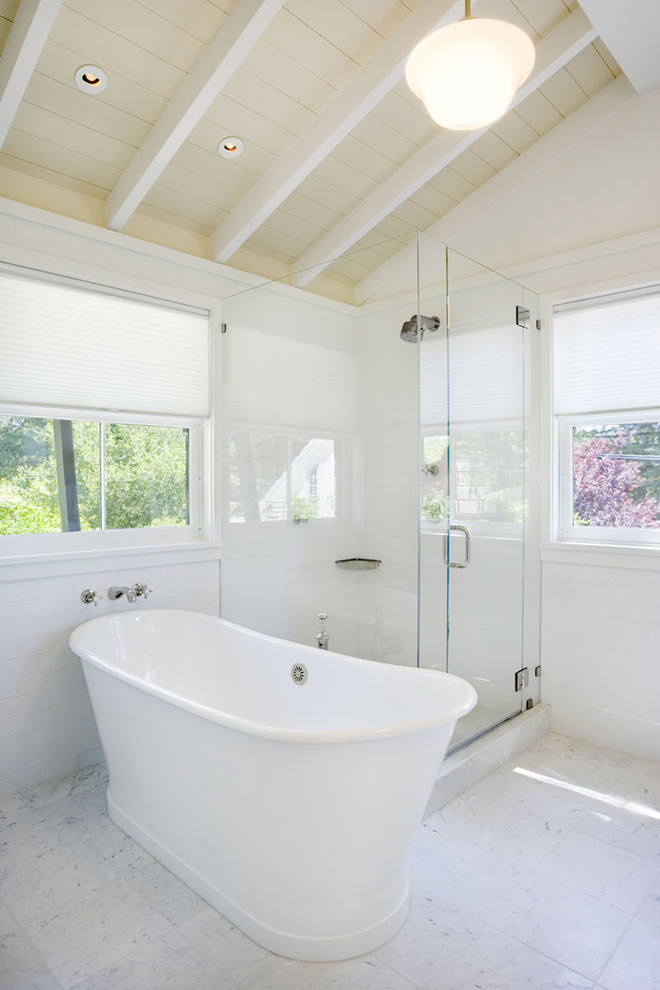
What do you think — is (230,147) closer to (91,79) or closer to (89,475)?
(91,79)

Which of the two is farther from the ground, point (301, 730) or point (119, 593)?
point (119, 593)

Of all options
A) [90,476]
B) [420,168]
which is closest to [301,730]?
[90,476]

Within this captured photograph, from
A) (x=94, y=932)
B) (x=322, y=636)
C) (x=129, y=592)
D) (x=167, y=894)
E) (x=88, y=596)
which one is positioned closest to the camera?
(x=94, y=932)

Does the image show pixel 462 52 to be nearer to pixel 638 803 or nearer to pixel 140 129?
pixel 140 129

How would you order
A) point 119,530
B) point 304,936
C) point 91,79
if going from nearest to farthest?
point 304,936
point 91,79
point 119,530

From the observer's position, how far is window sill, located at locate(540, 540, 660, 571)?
297 centimetres

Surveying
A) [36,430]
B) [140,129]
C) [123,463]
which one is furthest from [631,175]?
[36,430]

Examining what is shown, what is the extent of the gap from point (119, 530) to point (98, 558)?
0.20 m

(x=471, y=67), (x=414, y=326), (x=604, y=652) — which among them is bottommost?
(x=604, y=652)

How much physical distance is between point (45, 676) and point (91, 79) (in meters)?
2.44

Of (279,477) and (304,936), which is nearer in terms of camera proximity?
(304,936)

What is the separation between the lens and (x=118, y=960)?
1.74 metres

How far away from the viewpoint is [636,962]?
172 centimetres

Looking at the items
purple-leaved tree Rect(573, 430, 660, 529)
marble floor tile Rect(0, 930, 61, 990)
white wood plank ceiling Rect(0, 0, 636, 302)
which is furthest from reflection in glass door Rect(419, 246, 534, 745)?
marble floor tile Rect(0, 930, 61, 990)
